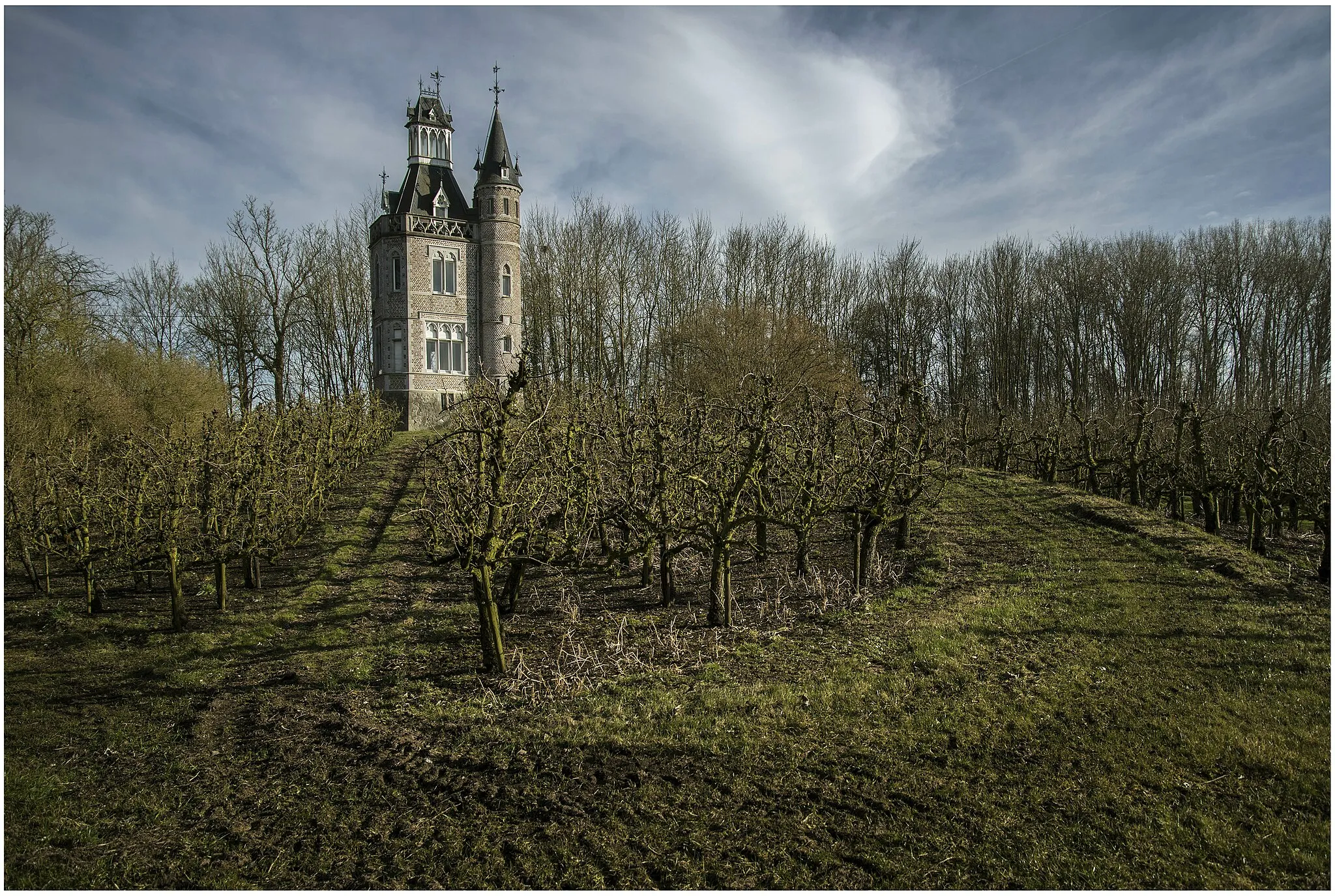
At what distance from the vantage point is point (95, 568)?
1407 centimetres

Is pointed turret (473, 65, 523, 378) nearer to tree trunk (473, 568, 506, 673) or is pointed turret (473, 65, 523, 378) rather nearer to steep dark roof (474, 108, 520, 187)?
steep dark roof (474, 108, 520, 187)

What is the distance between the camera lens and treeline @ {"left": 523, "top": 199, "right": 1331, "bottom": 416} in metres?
39.8

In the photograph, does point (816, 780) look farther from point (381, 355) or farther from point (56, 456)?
point (381, 355)

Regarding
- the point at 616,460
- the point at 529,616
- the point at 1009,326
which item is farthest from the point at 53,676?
the point at 1009,326

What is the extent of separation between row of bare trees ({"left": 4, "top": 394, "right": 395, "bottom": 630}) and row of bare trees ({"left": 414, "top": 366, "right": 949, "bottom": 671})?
3137mm

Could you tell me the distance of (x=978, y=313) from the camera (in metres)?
52.0

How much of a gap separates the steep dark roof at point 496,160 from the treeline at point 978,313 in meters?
5.29

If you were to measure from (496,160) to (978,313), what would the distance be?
32516 millimetres

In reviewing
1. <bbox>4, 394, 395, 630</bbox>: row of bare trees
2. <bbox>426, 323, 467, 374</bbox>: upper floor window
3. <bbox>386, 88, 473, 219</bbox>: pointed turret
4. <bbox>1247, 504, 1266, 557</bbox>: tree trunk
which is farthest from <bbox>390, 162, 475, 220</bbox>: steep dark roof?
<bbox>1247, 504, 1266, 557</bbox>: tree trunk

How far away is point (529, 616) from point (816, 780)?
6944 mm

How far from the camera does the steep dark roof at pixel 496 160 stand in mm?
40281

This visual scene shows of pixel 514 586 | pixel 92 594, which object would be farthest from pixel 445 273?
pixel 514 586

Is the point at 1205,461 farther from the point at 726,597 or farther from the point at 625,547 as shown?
the point at 625,547

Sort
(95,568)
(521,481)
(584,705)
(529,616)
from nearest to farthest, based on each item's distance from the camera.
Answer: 1. (584,705)
2. (521,481)
3. (529,616)
4. (95,568)
